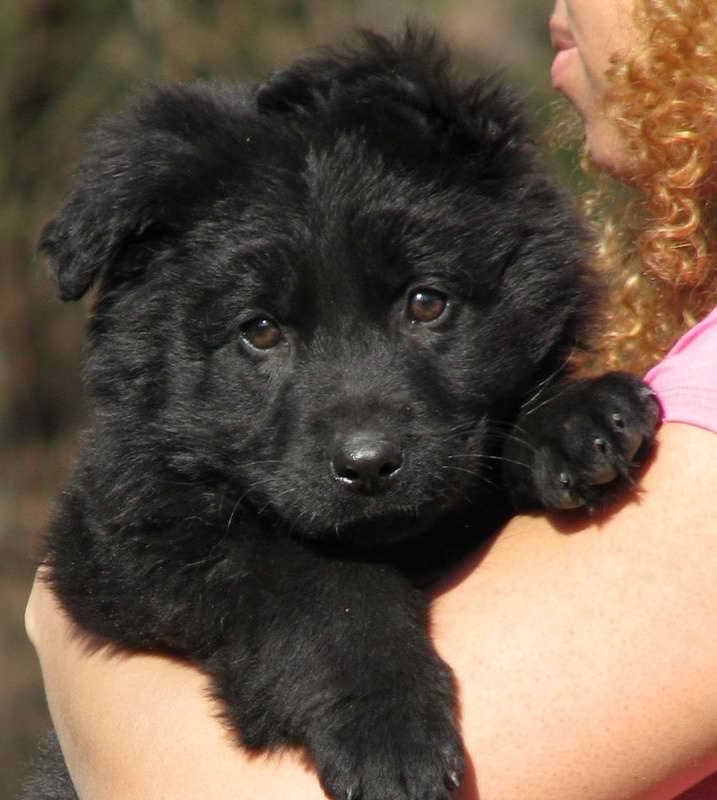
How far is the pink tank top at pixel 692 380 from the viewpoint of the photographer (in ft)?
6.88

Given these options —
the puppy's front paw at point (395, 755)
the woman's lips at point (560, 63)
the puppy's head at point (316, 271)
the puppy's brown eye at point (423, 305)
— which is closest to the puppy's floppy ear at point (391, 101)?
the puppy's head at point (316, 271)

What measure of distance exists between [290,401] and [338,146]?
0.48 m

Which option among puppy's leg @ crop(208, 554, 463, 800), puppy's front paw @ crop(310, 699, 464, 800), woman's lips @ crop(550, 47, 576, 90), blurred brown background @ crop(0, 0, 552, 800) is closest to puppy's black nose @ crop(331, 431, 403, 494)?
puppy's leg @ crop(208, 554, 463, 800)

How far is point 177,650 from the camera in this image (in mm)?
2484

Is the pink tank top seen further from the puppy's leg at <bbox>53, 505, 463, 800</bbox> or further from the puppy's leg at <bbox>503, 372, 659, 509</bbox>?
the puppy's leg at <bbox>53, 505, 463, 800</bbox>

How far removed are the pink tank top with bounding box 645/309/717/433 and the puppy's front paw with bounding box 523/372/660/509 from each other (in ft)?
0.10

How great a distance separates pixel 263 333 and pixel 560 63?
1.01 m

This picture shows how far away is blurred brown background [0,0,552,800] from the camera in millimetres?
7125

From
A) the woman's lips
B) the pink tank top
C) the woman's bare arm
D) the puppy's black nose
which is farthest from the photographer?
the woman's lips

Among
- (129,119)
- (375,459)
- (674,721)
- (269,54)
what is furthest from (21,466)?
(674,721)

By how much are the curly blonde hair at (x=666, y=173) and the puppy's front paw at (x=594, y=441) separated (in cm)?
56

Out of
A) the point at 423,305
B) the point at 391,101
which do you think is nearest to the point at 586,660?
the point at 423,305

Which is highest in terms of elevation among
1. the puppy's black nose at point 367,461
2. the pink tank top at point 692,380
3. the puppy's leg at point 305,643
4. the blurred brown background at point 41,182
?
the pink tank top at point 692,380

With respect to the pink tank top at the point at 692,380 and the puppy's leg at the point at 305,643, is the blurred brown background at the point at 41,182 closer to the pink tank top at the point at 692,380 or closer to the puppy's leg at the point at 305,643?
the puppy's leg at the point at 305,643
